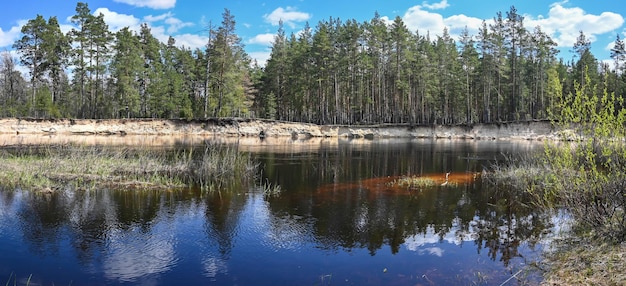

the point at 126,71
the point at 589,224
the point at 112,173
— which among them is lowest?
the point at 589,224

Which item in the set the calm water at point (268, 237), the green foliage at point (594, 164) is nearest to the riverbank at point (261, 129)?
the calm water at point (268, 237)

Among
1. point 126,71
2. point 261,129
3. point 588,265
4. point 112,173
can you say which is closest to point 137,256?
point 588,265

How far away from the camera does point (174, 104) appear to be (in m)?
66.1

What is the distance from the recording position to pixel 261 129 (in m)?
59.9

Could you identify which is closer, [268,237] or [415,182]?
[268,237]

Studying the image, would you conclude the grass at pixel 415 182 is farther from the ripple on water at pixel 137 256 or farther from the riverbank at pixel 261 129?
the riverbank at pixel 261 129

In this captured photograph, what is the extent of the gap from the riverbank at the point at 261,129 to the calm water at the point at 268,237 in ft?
143

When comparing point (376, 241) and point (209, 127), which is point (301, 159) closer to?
point (376, 241)

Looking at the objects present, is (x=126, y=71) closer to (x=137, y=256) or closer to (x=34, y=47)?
(x=34, y=47)

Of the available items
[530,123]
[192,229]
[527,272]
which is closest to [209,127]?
[530,123]

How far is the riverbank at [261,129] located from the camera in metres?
52.8

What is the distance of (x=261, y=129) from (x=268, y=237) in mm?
50029

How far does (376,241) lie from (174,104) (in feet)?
201

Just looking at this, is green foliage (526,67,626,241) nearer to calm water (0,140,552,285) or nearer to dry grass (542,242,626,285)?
dry grass (542,242,626,285)
